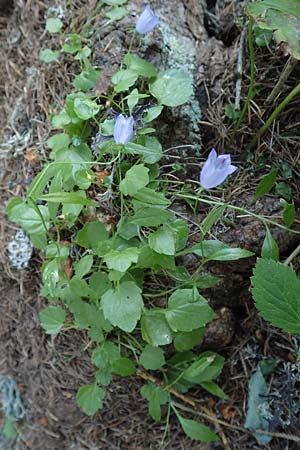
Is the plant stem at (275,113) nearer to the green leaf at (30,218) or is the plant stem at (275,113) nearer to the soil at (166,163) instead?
the soil at (166,163)

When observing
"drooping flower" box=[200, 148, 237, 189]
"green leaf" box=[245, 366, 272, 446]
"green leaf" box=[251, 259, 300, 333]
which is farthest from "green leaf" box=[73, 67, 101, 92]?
"green leaf" box=[245, 366, 272, 446]

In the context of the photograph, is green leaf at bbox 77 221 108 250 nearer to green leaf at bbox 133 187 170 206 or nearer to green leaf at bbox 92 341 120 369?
green leaf at bbox 133 187 170 206

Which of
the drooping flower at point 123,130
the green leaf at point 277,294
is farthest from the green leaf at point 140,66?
the green leaf at point 277,294

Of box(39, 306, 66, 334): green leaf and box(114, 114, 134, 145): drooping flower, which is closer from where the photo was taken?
box(114, 114, 134, 145): drooping flower

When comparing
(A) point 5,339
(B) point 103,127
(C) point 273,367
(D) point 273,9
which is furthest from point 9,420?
(D) point 273,9

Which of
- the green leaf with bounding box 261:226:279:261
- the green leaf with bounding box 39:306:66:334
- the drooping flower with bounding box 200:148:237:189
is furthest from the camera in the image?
the green leaf with bounding box 39:306:66:334

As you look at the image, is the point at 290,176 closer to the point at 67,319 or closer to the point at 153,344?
the point at 153,344
